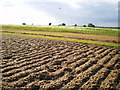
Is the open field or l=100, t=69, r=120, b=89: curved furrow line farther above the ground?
the open field

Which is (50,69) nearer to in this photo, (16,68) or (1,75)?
(16,68)

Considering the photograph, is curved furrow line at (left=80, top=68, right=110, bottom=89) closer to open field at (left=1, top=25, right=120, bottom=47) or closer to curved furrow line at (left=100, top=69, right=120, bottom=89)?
curved furrow line at (left=100, top=69, right=120, bottom=89)

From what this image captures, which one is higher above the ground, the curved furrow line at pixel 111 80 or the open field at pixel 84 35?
the open field at pixel 84 35

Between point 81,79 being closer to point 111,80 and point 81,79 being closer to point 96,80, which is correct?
point 96,80

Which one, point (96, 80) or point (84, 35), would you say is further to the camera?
point (84, 35)

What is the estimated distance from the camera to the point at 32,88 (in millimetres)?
6551

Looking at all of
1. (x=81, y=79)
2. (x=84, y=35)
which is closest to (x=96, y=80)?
(x=81, y=79)

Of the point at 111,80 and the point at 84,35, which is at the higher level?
the point at 84,35

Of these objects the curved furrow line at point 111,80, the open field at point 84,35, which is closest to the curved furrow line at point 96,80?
the curved furrow line at point 111,80

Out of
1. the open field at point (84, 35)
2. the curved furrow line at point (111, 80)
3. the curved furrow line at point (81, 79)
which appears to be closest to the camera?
the curved furrow line at point (81, 79)

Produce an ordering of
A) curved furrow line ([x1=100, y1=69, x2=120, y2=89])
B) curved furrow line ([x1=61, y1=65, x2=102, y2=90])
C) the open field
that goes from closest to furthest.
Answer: curved furrow line ([x1=61, y1=65, x2=102, y2=90])
curved furrow line ([x1=100, y1=69, x2=120, y2=89])
the open field

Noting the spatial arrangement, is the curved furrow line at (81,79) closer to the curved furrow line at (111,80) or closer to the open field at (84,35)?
the curved furrow line at (111,80)

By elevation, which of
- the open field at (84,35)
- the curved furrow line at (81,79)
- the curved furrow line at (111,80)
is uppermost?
the open field at (84,35)

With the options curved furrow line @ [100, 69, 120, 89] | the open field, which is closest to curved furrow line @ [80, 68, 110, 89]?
A: curved furrow line @ [100, 69, 120, 89]
